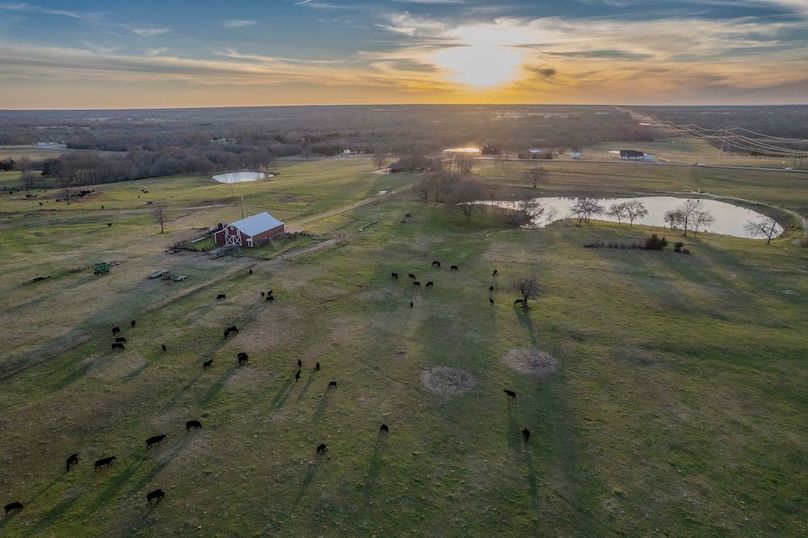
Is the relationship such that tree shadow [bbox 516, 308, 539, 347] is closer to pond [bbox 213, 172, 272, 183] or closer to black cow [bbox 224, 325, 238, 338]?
black cow [bbox 224, 325, 238, 338]

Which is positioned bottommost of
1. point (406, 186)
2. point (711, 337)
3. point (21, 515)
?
point (21, 515)

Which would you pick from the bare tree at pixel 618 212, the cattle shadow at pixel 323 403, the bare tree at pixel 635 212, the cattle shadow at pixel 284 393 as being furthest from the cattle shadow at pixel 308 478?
the bare tree at pixel 618 212

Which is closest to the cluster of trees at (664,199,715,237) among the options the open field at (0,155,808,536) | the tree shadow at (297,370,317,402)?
the open field at (0,155,808,536)

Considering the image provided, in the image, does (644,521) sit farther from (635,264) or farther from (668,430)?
(635,264)

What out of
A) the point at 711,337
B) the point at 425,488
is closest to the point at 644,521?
the point at 425,488

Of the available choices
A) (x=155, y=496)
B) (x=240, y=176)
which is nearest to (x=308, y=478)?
(x=155, y=496)

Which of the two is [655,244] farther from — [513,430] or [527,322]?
[513,430]

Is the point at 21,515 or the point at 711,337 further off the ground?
the point at 711,337
